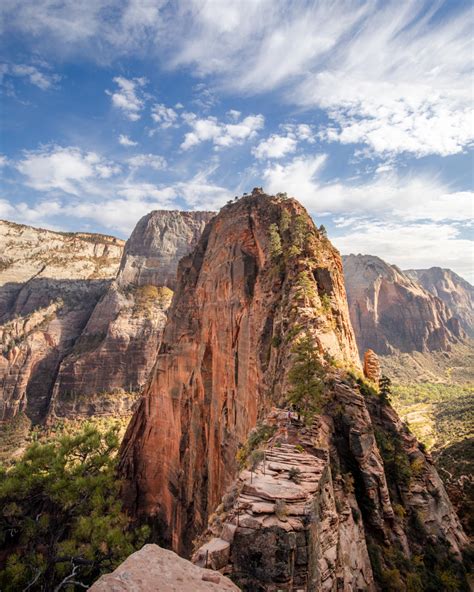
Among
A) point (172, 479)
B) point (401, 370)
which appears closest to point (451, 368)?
point (401, 370)

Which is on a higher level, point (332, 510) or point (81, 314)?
point (81, 314)

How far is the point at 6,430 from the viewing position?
308 ft

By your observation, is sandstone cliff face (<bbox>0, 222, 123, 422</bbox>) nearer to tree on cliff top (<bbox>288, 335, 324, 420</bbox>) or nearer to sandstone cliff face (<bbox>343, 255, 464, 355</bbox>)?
tree on cliff top (<bbox>288, 335, 324, 420</bbox>)

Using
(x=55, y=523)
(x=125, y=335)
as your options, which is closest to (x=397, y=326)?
(x=125, y=335)

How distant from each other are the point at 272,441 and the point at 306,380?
4.40 m

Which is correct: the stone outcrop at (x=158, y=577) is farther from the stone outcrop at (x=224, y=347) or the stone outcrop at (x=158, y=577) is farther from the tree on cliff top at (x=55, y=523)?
the tree on cliff top at (x=55, y=523)

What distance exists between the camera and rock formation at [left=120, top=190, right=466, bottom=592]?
8969 mm

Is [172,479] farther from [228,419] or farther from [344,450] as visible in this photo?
[344,450]

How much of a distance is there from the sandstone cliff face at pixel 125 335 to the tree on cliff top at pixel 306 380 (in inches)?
3681

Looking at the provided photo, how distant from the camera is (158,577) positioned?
19.3 ft

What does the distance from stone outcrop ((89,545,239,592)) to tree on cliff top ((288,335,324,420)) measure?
9.77 metres

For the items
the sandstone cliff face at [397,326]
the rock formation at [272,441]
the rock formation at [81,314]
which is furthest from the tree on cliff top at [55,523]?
the sandstone cliff face at [397,326]

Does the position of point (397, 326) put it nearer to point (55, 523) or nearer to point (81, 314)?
point (81, 314)

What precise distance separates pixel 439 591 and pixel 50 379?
11955 cm
